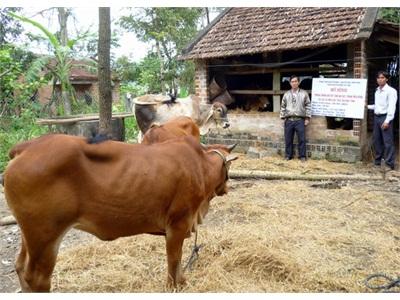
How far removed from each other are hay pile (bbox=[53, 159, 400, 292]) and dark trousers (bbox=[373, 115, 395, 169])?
2439 millimetres

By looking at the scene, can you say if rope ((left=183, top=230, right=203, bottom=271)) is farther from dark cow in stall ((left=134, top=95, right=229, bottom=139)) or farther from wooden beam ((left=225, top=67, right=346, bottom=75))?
wooden beam ((left=225, top=67, right=346, bottom=75))

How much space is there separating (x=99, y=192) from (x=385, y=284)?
2.58 metres

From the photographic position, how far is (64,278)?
3.91 meters

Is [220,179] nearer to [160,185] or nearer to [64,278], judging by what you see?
[160,185]

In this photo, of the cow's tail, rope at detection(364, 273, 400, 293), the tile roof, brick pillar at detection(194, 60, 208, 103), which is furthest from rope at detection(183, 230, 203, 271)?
brick pillar at detection(194, 60, 208, 103)

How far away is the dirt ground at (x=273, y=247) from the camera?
3.76m

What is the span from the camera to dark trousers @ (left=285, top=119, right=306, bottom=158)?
9602mm

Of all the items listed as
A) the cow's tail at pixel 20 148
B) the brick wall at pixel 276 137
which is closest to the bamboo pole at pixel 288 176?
the brick wall at pixel 276 137

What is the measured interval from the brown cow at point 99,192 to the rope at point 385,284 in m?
1.61

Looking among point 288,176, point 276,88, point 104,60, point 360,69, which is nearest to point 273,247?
point 104,60

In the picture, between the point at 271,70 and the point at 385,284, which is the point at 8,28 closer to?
the point at 271,70

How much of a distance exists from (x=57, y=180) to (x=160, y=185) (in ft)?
2.44
